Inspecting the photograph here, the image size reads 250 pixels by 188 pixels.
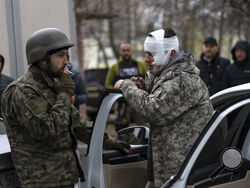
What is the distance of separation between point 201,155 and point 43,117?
38.2 inches

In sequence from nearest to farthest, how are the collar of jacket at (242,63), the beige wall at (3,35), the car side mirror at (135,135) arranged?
the car side mirror at (135,135) → the beige wall at (3,35) → the collar of jacket at (242,63)

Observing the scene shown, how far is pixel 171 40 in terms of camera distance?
3.27 m

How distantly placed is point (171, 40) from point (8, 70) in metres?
3.26

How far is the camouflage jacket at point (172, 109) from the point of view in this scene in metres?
3.09

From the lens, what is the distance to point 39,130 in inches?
112

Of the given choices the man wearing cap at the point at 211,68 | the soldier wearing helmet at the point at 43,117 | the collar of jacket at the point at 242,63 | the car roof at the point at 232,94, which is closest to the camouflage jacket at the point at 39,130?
the soldier wearing helmet at the point at 43,117

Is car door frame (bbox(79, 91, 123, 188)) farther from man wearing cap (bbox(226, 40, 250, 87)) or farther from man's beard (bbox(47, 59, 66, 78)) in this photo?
man wearing cap (bbox(226, 40, 250, 87))

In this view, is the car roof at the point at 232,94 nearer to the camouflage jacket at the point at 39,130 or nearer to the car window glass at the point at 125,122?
the car window glass at the point at 125,122

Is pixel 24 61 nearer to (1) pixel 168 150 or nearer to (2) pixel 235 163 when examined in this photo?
(1) pixel 168 150

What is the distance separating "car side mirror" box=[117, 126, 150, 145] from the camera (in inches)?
163

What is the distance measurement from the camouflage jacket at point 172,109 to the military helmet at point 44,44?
0.53m

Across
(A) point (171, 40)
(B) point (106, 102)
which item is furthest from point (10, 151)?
(A) point (171, 40)

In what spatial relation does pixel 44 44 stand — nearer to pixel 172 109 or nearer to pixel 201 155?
pixel 172 109

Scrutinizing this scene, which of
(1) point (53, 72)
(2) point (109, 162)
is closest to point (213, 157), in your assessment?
(2) point (109, 162)
